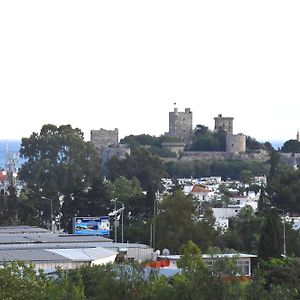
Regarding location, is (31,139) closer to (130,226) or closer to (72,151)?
(72,151)

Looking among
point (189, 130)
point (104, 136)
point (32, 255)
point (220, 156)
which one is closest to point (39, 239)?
point (32, 255)

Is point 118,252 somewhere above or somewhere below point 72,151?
below

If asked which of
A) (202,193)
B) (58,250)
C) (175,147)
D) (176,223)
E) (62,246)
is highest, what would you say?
(175,147)

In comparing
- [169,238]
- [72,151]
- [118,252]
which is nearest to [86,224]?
[169,238]

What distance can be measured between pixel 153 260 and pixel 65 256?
3.82 metres

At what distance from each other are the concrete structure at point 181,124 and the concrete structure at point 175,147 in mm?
7738

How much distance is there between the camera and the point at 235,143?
14362 cm

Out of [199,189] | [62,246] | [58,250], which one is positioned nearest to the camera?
[58,250]

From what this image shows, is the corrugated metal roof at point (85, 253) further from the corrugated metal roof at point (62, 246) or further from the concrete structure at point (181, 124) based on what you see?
the concrete structure at point (181, 124)

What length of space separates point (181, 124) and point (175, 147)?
10934 mm

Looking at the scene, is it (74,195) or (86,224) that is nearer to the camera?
(86,224)

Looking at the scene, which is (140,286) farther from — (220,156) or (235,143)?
(235,143)

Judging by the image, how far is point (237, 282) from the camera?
26.8m

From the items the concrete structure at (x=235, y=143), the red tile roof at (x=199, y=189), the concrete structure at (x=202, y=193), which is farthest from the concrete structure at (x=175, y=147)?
the red tile roof at (x=199, y=189)
